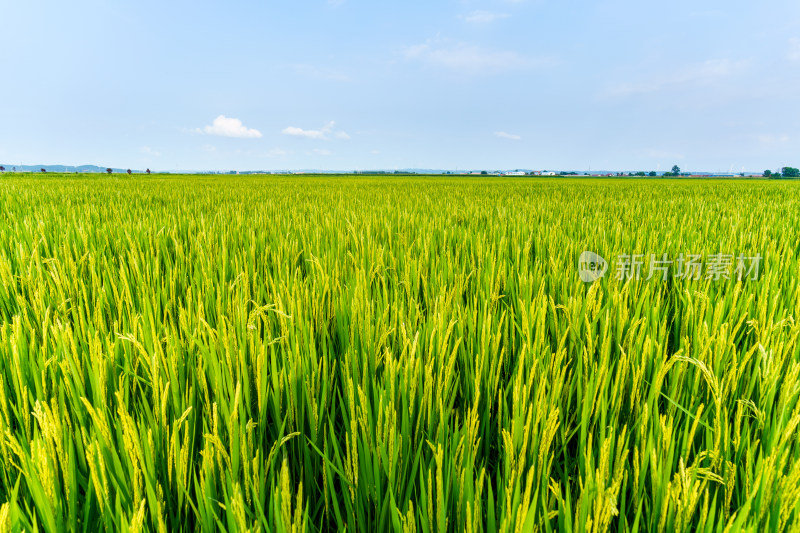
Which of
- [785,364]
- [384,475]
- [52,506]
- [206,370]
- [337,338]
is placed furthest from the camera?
[337,338]

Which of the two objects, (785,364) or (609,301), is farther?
(609,301)

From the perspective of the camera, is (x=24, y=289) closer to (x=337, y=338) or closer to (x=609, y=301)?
(x=337, y=338)

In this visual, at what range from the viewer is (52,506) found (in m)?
0.50

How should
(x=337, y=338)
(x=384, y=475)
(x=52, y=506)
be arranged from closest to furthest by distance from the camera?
(x=52, y=506) → (x=384, y=475) → (x=337, y=338)

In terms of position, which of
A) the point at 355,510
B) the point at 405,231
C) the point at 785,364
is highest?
the point at 405,231

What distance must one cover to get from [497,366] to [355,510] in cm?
41

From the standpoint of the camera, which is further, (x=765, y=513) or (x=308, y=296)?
(x=308, y=296)

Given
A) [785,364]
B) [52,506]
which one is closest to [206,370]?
[52,506]

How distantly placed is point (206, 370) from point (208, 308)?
0.50 metres

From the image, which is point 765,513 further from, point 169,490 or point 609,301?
point 169,490

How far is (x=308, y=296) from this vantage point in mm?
1169

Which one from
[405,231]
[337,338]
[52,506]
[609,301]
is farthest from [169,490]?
[405,231]

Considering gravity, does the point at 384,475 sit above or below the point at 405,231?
below

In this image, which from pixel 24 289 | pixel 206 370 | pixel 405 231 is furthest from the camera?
pixel 405 231
